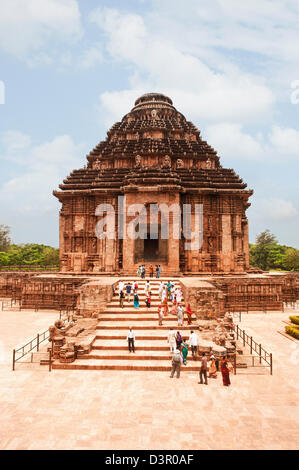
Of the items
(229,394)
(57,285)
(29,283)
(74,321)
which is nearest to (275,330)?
(229,394)

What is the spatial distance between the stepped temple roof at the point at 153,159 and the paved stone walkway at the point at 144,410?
1624 cm

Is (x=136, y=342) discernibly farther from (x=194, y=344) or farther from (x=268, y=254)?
(x=268, y=254)

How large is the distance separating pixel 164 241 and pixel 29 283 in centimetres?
1117

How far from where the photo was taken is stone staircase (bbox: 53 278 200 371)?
30.9ft

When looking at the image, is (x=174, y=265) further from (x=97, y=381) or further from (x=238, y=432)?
(x=238, y=432)

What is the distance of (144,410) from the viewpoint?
679 cm

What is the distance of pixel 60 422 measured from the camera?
6293 mm

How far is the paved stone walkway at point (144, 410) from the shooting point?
5680mm

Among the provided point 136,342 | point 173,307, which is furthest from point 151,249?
point 136,342

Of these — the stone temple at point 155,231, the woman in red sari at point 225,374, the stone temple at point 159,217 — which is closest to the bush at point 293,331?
the stone temple at point 155,231

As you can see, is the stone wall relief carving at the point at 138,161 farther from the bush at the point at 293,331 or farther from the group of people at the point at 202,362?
the group of people at the point at 202,362

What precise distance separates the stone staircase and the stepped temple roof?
11.7m

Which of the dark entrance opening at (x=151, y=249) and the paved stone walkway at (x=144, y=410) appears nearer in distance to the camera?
the paved stone walkway at (x=144, y=410)
